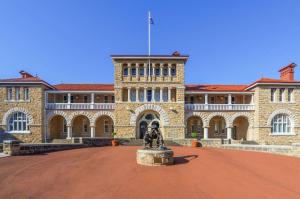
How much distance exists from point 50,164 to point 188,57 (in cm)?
1977

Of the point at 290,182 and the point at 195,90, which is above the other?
the point at 195,90

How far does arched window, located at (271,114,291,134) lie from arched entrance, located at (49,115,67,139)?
30.4 m

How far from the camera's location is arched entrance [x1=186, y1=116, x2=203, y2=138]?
25880 millimetres

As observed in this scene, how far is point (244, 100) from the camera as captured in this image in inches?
1022

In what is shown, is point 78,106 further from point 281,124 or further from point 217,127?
point 281,124

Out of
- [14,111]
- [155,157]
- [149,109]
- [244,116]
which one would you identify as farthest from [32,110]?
[244,116]

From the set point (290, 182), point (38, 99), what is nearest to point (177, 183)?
point (290, 182)

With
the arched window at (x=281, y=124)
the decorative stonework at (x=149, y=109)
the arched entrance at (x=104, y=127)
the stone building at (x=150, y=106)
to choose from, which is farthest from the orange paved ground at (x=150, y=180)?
the arched entrance at (x=104, y=127)

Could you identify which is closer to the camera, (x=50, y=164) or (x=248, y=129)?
(x=50, y=164)

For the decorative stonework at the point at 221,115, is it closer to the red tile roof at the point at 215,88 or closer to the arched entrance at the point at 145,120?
the red tile roof at the point at 215,88

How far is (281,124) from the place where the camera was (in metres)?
23.3

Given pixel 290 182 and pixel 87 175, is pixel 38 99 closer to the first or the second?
pixel 87 175

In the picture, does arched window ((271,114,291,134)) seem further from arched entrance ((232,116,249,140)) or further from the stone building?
arched entrance ((232,116,249,140))

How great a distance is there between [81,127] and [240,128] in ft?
80.8
